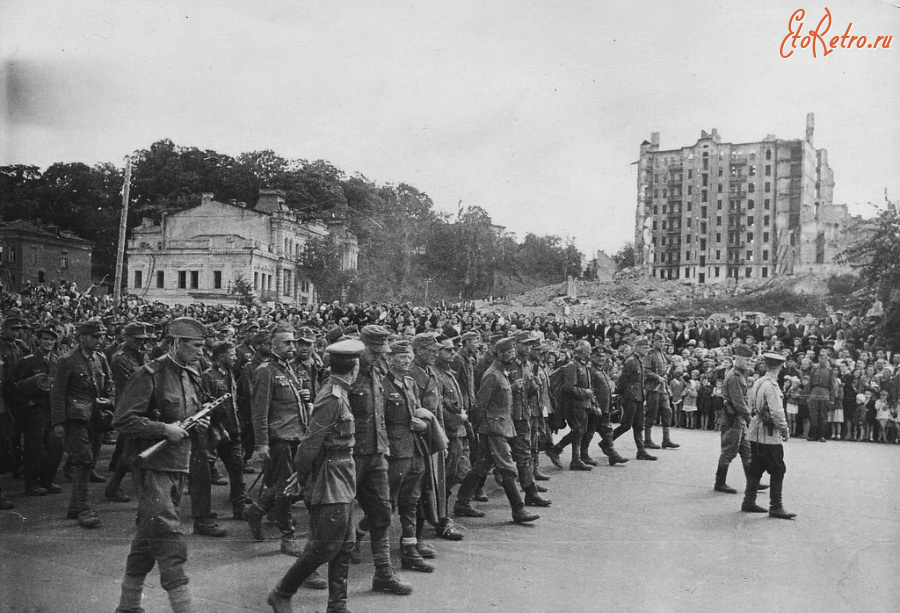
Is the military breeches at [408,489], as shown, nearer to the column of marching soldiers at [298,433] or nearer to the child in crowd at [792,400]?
the column of marching soldiers at [298,433]

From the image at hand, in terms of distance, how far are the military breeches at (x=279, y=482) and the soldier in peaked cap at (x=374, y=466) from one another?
979 millimetres

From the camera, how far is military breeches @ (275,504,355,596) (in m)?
5.14

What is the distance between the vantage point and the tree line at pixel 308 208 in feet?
72.6

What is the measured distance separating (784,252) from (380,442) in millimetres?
88849

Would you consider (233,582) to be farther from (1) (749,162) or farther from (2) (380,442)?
(1) (749,162)

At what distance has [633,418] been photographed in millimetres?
12789

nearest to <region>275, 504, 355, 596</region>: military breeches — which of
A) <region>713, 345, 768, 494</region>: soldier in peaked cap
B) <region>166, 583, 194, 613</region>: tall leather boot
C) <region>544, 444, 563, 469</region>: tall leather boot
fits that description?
<region>166, 583, 194, 613</region>: tall leather boot

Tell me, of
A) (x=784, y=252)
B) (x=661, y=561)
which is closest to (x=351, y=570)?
(x=661, y=561)

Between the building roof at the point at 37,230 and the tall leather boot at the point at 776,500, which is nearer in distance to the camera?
the tall leather boot at the point at 776,500

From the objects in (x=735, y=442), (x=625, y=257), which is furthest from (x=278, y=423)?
(x=625, y=257)

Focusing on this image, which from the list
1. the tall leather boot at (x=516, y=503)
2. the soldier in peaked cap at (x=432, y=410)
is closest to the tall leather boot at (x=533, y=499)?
the tall leather boot at (x=516, y=503)

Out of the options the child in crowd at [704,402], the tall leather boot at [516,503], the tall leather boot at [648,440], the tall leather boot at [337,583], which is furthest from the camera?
the child in crowd at [704,402]

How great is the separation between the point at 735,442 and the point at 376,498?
5.75 m

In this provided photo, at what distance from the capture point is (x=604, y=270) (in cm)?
10556
